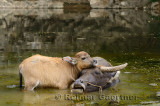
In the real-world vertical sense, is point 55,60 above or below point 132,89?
above

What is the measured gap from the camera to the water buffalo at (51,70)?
8023 millimetres

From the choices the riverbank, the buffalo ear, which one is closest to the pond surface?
the buffalo ear

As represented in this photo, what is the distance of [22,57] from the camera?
479 inches

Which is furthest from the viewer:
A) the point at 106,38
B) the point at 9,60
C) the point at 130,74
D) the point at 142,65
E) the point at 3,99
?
the point at 106,38

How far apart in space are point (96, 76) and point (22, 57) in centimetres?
450

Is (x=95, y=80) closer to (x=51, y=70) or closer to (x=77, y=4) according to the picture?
(x=51, y=70)

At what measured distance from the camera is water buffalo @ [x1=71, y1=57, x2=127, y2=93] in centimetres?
795

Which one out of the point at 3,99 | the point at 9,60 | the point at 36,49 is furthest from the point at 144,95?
the point at 36,49

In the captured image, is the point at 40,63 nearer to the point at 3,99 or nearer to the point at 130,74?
the point at 3,99

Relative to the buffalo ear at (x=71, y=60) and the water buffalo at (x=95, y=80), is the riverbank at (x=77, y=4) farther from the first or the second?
the buffalo ear at (x=71, y=60)

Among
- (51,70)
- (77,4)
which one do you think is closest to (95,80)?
(51,70)

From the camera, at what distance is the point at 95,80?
8.32m

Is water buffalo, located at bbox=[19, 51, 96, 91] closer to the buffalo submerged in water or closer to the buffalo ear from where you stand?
the buffalo ear

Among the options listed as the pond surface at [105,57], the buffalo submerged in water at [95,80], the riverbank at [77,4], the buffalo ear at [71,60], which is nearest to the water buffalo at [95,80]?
the buffalo submerged in water at [95,80]
